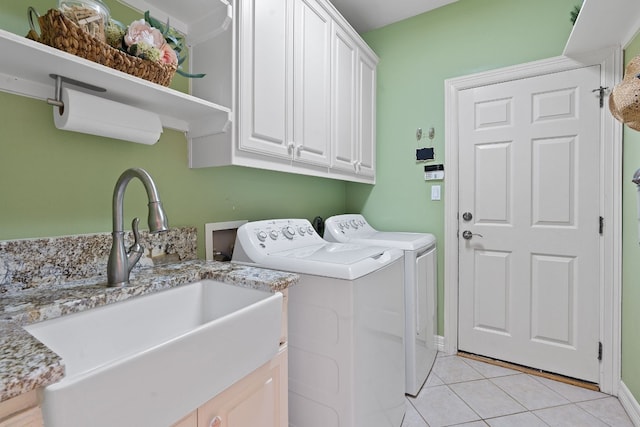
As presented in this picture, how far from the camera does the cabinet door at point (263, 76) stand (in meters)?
1.32

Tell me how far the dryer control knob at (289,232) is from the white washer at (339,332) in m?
0.17

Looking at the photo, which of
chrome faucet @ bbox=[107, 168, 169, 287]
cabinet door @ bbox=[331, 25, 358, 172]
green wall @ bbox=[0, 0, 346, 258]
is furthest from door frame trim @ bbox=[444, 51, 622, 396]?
chrome faucet @ bbox=[107, 168, 169, 287]

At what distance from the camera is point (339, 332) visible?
1.21 metres

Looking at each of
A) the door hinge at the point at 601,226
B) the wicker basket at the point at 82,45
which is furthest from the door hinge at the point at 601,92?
the wicker basket at the point at 82,45

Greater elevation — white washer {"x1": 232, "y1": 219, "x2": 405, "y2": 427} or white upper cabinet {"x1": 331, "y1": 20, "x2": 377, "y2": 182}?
white upper cabinet {"x1": 331, "y1": 20, "x2": 377, "y2": 182}

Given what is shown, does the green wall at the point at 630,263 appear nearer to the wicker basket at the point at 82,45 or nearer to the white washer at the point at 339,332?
the white washer at the point at 339,332

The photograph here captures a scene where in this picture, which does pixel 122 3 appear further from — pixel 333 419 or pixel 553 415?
pixel 553 415

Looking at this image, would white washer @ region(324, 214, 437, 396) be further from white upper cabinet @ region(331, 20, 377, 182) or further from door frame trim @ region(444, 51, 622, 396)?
door frame trim @ region(444, 51, 622, 396)

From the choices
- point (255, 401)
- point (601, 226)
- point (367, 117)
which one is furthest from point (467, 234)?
point (255, 401)

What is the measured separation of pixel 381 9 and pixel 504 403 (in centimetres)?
285

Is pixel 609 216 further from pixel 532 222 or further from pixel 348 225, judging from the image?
pixel 348 225

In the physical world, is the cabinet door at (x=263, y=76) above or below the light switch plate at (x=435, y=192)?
above

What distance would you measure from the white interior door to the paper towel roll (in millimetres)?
2100

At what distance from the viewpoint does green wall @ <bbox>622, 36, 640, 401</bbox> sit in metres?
1.62
